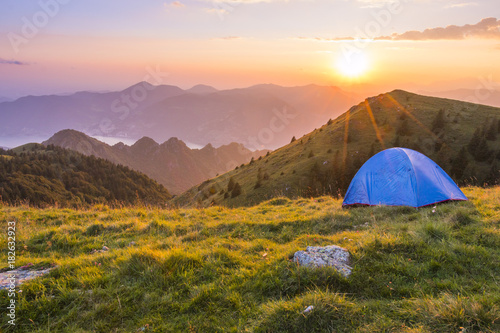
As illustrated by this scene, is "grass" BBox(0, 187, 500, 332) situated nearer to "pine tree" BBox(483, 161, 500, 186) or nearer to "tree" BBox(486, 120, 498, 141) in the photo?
"pine tree" BBox(483, 161, 500, 186)

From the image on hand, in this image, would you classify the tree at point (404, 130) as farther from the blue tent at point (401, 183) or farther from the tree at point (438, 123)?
the blue tent at point (401, 183)

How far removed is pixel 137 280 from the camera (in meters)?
5.21

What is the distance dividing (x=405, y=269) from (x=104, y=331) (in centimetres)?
602

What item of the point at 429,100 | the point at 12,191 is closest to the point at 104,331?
the point at 429,100

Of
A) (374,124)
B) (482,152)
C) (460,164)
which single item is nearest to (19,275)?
(460,164)

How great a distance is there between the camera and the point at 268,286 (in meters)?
5.00

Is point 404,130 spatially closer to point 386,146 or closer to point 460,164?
point 386,146

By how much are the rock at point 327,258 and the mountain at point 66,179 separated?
95150mm

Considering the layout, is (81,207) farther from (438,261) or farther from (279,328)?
(438,261)

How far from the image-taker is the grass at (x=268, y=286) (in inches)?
156

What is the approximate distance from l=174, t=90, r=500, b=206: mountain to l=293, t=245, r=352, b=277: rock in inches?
1294

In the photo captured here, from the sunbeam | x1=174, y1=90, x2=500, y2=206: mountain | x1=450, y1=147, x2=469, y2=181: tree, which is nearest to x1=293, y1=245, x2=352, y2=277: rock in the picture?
x1=174, y1=90, x2=500, y2=206: mountain

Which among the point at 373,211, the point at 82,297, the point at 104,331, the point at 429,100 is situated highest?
the point at 429,100

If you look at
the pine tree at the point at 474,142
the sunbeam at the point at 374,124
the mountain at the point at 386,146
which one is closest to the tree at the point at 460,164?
the mountain at the point at 386,146
